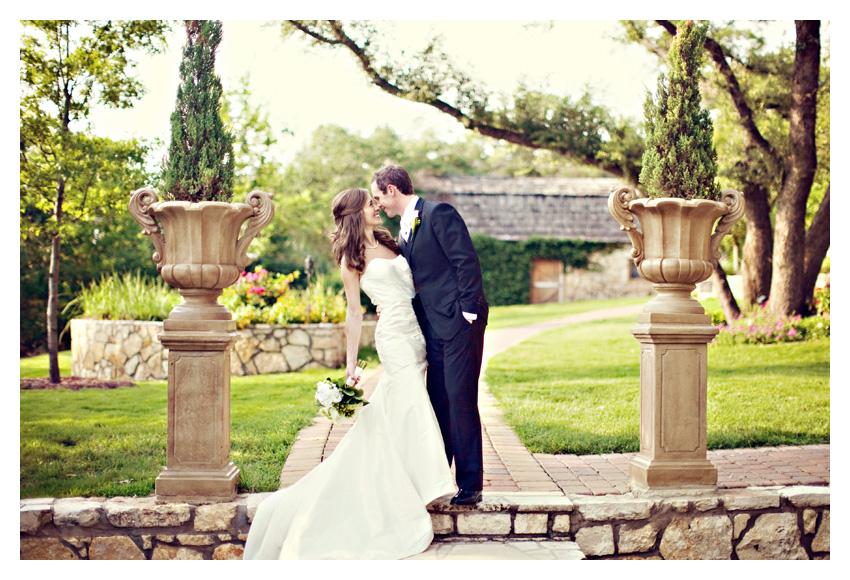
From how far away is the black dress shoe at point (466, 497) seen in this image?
380 cm

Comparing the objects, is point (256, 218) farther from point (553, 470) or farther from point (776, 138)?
point (776, 138)

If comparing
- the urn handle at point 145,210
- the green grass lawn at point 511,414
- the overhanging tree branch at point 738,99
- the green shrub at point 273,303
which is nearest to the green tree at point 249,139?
the green shrub at point 273,303

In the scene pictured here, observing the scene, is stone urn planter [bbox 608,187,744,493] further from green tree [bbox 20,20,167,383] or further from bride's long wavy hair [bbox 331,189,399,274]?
green tree [bbox 20,20,167,383]

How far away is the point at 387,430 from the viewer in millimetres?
3840

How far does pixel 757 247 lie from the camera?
36.7 ft

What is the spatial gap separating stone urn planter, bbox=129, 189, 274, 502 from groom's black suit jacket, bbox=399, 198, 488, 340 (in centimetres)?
93

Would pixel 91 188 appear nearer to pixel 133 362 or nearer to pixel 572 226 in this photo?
pixel 133 362

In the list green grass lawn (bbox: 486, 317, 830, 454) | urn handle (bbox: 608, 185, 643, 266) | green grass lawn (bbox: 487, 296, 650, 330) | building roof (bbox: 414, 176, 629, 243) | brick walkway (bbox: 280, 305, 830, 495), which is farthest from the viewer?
building roof (bbox: 414, 176, 629, 243)

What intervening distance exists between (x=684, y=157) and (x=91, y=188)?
7119mm

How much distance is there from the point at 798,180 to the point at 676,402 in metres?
7.81

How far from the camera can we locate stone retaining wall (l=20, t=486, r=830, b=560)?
3809 mm

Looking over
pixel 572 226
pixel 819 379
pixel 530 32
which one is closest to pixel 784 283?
pixel 819 379

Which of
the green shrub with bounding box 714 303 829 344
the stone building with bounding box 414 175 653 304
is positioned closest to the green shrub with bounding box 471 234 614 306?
the stone building with bounding box 414 175 653 304

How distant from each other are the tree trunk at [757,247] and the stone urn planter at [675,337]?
7643 millimetres
